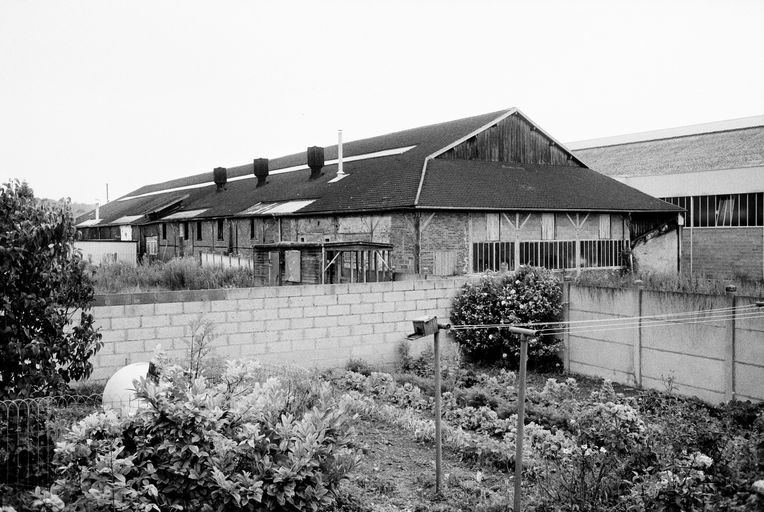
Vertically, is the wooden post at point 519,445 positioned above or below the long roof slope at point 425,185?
below

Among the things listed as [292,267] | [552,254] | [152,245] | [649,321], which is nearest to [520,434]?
[649,321]

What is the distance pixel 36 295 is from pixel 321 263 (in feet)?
44.1

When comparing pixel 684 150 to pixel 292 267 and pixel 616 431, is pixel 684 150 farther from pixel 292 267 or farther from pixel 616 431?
pixel 616 431

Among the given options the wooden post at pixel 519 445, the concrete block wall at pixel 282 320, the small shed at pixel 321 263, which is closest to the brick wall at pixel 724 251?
the small shed at pixel 321 263

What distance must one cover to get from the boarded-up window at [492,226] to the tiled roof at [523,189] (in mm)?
424

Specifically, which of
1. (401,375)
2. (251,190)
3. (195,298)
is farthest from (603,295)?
(251,190)

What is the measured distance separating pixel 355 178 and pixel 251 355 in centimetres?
1471

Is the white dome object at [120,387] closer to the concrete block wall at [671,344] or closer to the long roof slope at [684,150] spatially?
the concrete block wall at [671,344]

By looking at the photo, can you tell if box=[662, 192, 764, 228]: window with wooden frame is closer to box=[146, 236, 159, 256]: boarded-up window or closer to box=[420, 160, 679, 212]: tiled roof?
box=[420, 160, 679, 212]: tiled roof

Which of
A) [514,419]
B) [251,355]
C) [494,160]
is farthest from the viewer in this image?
[494,160]

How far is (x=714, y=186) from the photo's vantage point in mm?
29594

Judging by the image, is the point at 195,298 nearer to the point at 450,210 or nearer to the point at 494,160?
the point at 450,210

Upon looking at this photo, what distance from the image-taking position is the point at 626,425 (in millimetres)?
8055

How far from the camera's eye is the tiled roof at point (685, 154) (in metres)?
32.0
